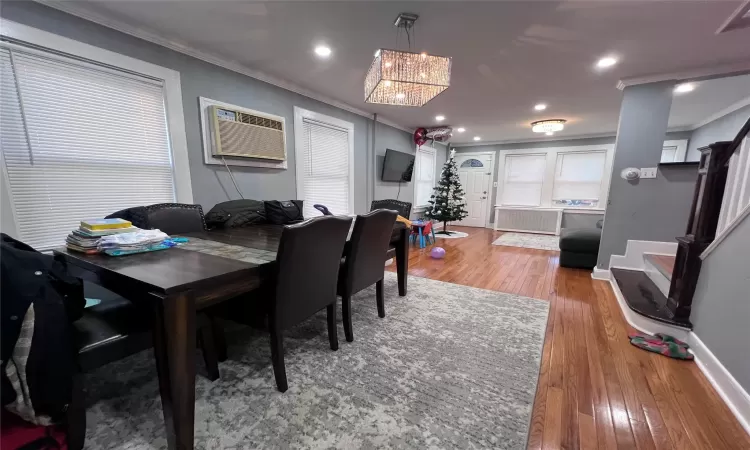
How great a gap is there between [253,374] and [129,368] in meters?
0.76

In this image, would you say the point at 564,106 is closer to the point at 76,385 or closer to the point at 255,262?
the point at 255,262

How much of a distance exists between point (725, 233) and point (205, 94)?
4.08 m

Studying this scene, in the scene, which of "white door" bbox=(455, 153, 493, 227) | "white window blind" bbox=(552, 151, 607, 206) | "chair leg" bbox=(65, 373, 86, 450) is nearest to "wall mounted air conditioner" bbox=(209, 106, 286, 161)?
"chair leg" bbox=(65, 373, 86, 450)

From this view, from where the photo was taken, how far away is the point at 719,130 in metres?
4.32

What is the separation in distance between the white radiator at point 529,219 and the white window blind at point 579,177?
1.46 ft

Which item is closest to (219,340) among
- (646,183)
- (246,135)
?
(246,135)

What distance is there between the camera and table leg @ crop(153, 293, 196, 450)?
939 millimetres

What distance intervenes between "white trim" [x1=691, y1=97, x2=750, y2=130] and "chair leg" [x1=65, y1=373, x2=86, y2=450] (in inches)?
267

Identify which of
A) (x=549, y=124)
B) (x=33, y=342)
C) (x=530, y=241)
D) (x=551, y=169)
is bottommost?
(x=530, y=241)

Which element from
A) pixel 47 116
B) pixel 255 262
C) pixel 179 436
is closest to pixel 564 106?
pixel 255 262

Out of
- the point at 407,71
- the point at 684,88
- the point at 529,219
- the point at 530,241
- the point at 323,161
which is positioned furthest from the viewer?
the point at 529,219

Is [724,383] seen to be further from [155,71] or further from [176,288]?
[155,71]

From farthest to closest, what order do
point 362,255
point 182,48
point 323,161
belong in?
point 323,161
point 182,48
point 362,255

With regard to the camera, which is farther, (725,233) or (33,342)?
(725,233)
